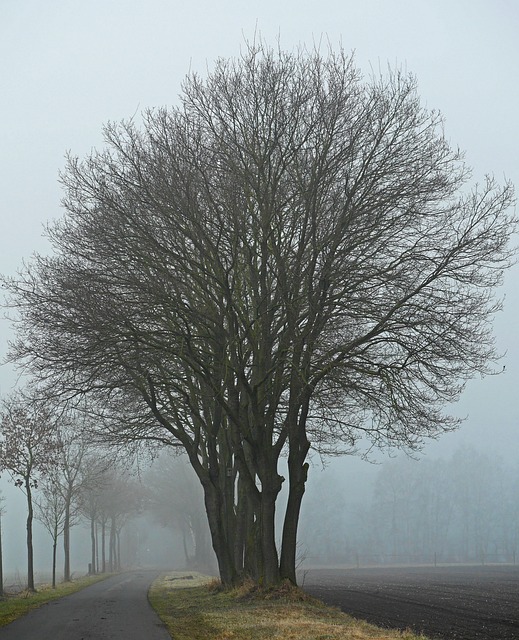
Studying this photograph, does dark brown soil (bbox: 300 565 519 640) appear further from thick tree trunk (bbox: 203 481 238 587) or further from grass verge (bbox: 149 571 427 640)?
thick tree trunk (bbox: 203 481 238 587)

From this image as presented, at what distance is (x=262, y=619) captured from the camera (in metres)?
15.8

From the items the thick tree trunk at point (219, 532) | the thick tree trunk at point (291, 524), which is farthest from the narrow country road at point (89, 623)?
the thick tree trunk at point (291, 524)

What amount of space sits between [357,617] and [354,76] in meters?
13.6

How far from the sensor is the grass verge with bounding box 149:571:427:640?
43.5 feet

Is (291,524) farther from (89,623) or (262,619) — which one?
(89,623)

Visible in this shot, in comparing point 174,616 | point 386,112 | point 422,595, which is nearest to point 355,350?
point 386,112

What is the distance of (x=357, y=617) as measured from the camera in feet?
61.0

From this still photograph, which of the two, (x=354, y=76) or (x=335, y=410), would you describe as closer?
(x=354, y=76)

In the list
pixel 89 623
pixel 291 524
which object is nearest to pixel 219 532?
pixel 291 524

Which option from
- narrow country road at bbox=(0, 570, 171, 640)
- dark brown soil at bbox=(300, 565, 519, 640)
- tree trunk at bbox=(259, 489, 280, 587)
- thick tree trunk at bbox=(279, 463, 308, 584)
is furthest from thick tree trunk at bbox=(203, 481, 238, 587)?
thick tree trunk at bbox=(279, 463, 308, 584)

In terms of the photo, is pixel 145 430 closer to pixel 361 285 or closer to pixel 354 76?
pixel 361 285

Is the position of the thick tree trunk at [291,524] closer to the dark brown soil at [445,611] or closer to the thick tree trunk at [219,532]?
the dark brown soil at [445,611]

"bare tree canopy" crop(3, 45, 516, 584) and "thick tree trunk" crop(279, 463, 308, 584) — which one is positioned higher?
"bare tree canopy" crop(3, 45, 516, 584)

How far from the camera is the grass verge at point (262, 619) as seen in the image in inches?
522
